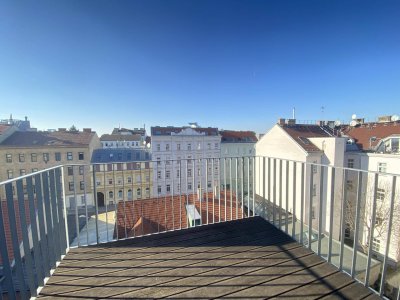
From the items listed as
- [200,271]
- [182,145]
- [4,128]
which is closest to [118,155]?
[182,145]

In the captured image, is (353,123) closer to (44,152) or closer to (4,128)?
(44,152)

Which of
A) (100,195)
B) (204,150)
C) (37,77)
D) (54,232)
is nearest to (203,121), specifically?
(204,150)

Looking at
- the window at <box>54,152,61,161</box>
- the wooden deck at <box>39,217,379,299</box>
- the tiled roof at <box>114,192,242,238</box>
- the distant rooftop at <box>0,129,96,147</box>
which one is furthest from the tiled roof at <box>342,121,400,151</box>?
the window at <box>54,152,61,161</box>

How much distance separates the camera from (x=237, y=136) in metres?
28.8

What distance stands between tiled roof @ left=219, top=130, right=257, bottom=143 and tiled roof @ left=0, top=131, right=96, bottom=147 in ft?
57.0

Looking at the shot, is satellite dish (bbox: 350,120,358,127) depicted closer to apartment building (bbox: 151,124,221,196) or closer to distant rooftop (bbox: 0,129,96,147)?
apartment building (bbox: 151,124,221,196)

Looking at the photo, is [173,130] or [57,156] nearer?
[57,156]

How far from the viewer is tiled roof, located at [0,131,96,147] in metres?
19.0

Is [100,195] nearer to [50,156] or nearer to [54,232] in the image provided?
[50,156]

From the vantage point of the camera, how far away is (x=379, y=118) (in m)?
21.3

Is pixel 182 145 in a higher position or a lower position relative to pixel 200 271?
higher

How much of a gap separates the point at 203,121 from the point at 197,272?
991 inches

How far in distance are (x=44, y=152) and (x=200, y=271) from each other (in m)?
23.6

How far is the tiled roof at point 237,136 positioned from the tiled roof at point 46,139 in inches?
684
